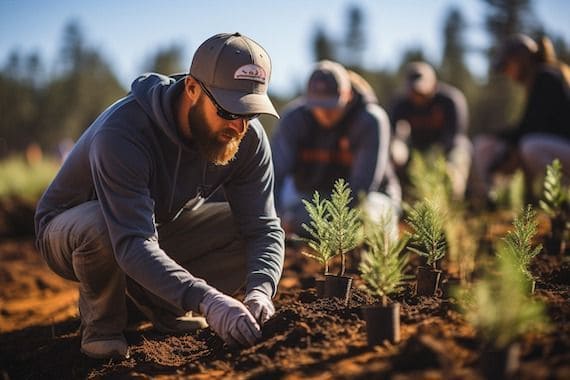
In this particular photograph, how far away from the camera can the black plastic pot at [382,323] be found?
207 centimetres

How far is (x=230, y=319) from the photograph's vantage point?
2.30 meters

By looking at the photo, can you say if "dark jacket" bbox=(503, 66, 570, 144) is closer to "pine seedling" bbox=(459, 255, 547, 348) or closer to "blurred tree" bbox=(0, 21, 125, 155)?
"pine seedling" bbox=(459, 255, 547, 348)

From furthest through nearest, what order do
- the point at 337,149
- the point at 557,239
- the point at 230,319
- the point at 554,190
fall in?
the point at 337,149 < the point at 557,239 < the point at 554,190 < the point at 230,319

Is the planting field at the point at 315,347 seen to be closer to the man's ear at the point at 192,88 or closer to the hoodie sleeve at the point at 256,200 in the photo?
the hoodie sleeve at the point at 256,200

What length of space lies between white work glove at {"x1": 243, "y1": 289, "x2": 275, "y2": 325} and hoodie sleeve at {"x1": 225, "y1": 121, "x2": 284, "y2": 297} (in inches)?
11.2

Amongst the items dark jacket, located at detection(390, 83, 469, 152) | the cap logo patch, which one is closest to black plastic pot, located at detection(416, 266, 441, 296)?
the cap logo patch

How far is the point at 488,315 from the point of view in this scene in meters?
1.62

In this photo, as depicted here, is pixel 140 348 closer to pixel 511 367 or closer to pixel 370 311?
pixel 370 311

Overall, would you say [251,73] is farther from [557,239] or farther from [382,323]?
[557,239]

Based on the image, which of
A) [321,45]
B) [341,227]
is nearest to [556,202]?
[341,227]

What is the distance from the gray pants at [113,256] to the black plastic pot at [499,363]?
171 cm

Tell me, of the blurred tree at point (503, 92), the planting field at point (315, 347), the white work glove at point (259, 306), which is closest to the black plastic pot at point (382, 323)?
the planting field at point (315, 347)

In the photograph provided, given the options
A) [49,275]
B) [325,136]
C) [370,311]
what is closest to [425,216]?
[370,311]

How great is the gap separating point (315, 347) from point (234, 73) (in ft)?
3.81
